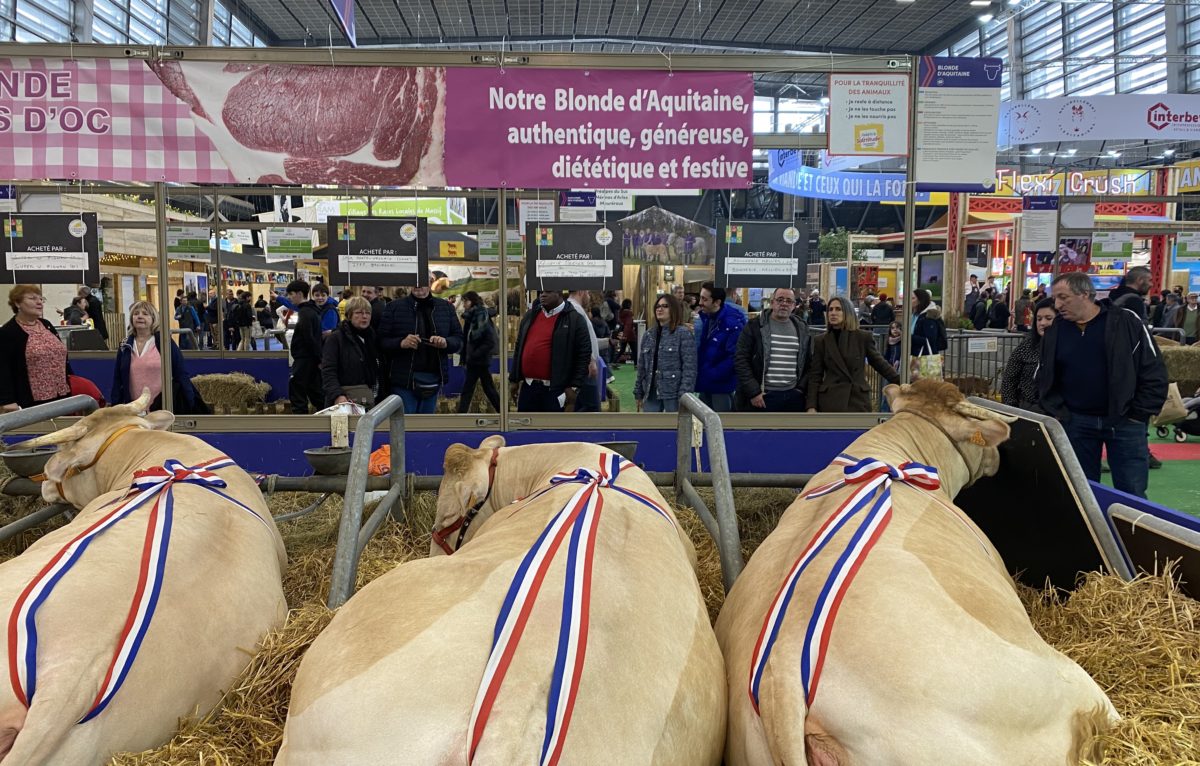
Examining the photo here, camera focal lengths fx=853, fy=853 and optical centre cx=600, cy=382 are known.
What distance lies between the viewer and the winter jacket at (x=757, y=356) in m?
6.81

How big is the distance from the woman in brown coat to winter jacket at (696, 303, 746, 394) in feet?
3.24

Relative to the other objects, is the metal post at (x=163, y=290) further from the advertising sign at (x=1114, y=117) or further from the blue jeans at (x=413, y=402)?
the advertising sign at (x=1114, y=117)

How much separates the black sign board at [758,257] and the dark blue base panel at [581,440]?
3.06ft

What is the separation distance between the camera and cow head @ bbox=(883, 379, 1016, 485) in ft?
10.5

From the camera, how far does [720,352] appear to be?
763 cm

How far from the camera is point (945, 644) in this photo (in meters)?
1.69

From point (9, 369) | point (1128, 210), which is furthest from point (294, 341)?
point (1128, 210)

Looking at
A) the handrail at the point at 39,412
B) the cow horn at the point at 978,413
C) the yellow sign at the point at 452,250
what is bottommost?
the handrail at the point at 39,412

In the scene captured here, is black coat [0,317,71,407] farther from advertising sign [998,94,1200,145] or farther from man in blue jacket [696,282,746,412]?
advertising sign [998,94,1200,145]

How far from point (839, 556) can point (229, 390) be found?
940cm

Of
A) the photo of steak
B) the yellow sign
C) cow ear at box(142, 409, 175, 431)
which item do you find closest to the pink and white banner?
the photo of steak

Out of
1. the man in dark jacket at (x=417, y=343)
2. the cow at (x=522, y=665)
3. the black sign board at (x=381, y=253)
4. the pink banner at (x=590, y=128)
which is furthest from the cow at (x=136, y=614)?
the man in dark jacket at (x=417, y=343)

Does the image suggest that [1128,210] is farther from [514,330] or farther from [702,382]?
[702,382]

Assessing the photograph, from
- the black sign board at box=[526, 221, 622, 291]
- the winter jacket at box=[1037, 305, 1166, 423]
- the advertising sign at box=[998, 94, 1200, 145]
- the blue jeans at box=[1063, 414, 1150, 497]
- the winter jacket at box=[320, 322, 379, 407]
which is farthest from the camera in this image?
the advertising sign at box=[998, 94, 1200, 145]
